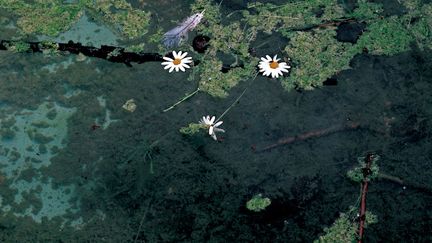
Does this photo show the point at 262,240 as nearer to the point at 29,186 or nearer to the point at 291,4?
the point at 29,186

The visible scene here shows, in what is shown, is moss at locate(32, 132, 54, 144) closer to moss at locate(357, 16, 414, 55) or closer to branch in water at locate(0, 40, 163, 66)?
branch in water at locate(0, 40, 163, 66)

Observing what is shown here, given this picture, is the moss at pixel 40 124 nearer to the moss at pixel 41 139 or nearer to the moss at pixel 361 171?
the moss at pixel 41 139

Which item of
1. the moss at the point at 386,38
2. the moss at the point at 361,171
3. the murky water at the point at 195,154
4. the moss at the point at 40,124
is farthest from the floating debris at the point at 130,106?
the moss at the point at 386,38

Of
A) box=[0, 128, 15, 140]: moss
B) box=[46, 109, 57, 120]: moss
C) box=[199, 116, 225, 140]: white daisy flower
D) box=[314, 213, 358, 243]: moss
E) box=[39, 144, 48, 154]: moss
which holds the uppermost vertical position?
box=[199, 116, 225, 140]: white daisy flower

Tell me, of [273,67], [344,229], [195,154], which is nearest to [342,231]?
[344,229]

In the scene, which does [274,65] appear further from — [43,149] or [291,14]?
[43,149]

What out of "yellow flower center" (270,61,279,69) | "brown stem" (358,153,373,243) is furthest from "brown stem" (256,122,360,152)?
"yellow flower center" (270,61,279,69)

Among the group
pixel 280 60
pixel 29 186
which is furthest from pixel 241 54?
pixel 29 186
